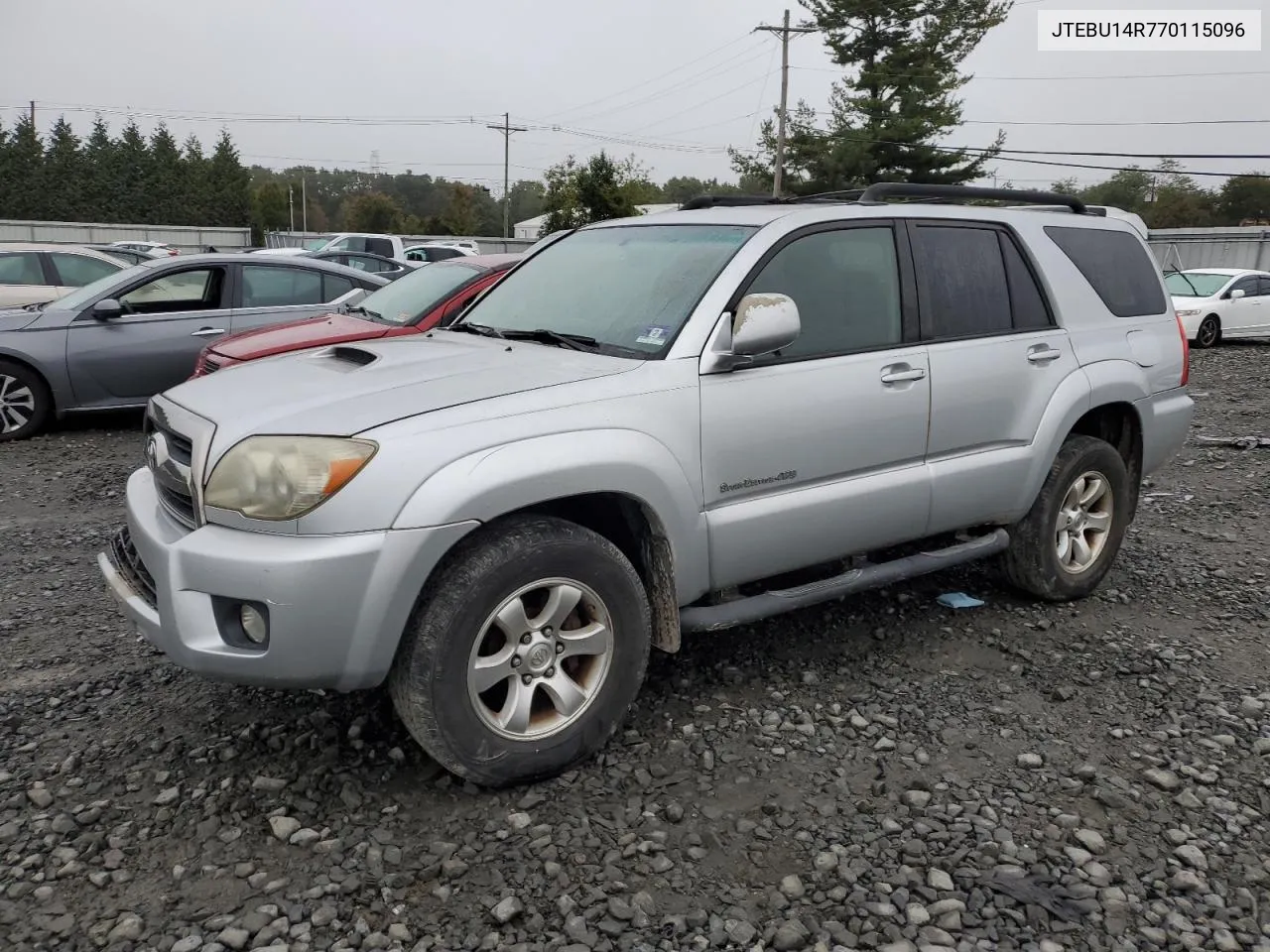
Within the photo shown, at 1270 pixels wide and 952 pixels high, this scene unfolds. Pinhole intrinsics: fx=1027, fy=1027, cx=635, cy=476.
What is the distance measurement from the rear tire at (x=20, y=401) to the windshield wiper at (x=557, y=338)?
248 inches

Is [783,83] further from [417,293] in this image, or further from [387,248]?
[417,293]

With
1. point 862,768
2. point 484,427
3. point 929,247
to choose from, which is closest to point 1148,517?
point 929,247

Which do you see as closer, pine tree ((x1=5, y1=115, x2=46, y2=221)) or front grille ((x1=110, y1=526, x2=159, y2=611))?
front grille ((x1=110, y1=526, x2=159, y2=611))

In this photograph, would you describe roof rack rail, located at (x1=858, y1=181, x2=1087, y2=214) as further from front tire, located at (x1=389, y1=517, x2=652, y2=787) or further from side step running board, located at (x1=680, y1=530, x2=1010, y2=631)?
front tire, located at (x1=389, y1=517, x2=652, y2=787)

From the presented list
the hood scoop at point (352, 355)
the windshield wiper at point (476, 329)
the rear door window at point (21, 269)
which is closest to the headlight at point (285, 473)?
the hood scoop at point (352, 355)

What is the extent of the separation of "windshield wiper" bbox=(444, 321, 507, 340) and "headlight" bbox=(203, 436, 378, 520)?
125cm

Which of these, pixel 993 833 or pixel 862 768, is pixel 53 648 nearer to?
pixel 862 768

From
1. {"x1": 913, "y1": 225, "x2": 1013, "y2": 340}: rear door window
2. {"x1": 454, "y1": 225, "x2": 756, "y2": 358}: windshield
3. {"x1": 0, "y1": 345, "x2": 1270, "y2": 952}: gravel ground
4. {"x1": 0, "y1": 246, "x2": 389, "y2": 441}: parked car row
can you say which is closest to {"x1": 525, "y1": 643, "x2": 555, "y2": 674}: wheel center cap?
{"x1": 0, "y1": 345, "x2": 1270, "y2": 952}: gravel ground

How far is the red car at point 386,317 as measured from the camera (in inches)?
279

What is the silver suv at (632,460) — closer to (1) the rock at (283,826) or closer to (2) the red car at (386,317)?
(1) the rock at (283,826)

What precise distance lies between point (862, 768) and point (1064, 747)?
0.74m

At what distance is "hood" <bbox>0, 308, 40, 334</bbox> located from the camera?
8352mm

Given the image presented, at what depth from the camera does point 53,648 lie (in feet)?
13.8

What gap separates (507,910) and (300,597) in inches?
37.9
